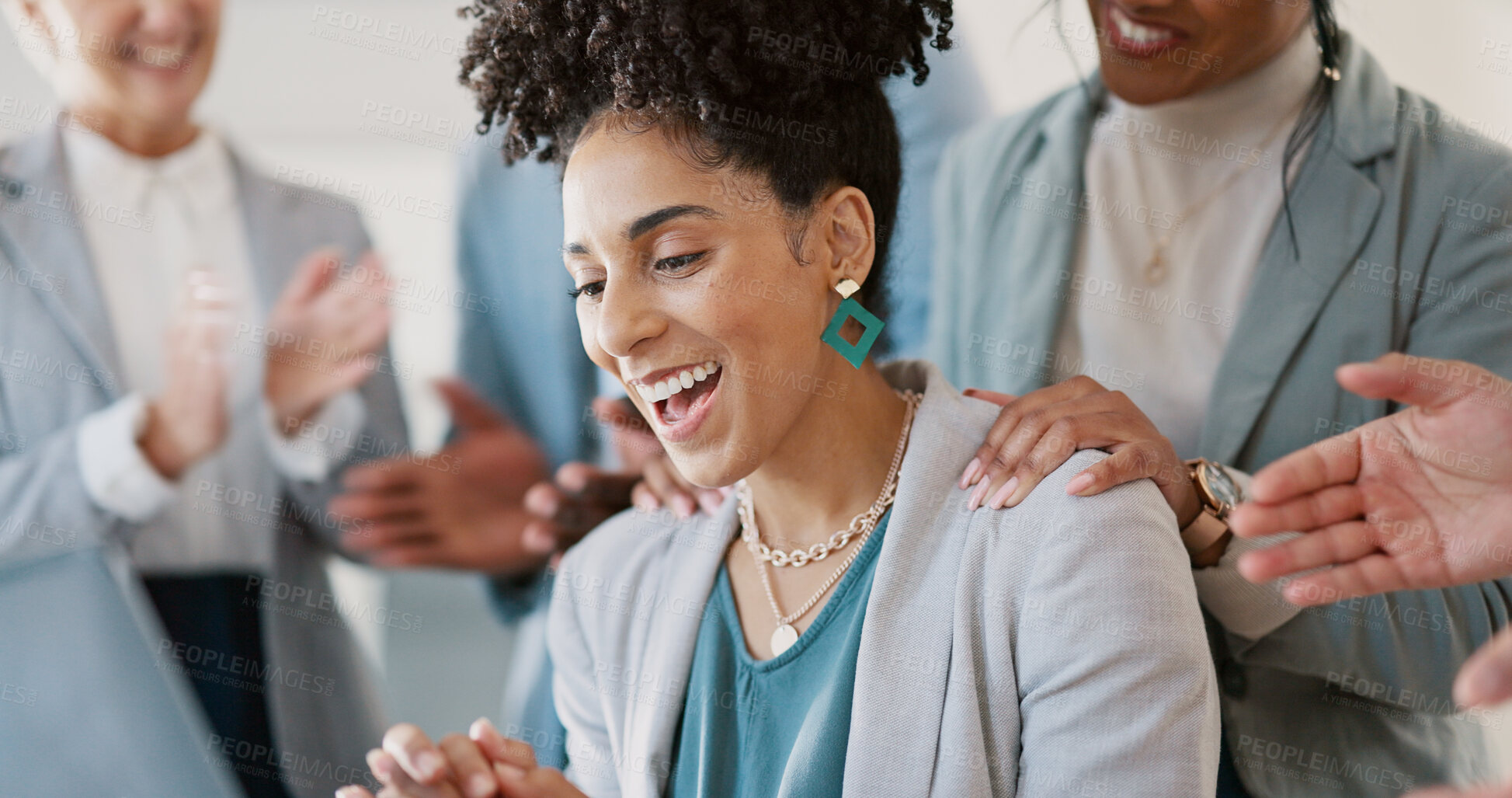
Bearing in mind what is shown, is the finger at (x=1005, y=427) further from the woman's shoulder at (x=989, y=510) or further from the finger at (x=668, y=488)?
the finger at (x=668, y=488)

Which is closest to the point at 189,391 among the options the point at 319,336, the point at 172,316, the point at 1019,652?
the point at 172,316

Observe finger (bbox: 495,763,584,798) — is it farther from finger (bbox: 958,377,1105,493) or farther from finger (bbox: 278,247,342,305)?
finger (bbox: 278,247,342,305)

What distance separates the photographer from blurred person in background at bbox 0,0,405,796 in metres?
2.00

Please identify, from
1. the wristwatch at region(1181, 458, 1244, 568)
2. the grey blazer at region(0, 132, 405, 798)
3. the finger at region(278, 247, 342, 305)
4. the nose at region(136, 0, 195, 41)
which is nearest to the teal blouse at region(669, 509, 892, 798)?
the wristwatch at region(1181, 458, 1244, 568)

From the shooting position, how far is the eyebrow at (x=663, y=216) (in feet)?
3.59

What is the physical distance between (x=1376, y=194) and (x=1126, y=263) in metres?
0.35

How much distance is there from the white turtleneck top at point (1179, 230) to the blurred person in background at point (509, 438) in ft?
1.53

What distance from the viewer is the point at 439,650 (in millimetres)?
2391

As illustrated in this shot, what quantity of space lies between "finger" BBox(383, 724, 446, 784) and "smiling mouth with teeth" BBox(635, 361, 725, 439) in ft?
1.37

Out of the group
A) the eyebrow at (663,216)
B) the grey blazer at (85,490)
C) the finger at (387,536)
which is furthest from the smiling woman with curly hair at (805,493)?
the grey blazer at (85,490)

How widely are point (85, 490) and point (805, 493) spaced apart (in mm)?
1525

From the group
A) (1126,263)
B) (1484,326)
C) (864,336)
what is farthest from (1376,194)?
(864,336)

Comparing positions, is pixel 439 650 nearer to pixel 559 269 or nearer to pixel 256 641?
pixel 256 641

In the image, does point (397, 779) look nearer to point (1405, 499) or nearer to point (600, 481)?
point (600, 481)
